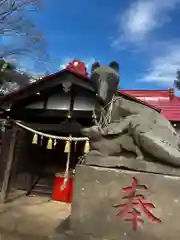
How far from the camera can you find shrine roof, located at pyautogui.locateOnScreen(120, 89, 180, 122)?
9484mm

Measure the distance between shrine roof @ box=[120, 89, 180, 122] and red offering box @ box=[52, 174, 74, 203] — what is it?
4.43m

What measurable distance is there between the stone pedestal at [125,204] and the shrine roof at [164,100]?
7.14 metres

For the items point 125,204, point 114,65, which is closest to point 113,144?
point 125,204

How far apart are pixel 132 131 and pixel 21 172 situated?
18.6 ft

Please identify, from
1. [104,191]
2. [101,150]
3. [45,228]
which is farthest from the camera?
[45,228]

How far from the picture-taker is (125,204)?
2.36 m

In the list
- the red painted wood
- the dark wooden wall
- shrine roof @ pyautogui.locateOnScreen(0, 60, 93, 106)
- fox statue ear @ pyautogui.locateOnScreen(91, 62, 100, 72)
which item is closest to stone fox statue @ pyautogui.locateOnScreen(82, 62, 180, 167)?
fox statue ear @ pyautogui.locateOnScreen(91, 62, 100, 72)

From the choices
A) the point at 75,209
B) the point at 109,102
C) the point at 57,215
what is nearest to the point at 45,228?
the point at 57,215

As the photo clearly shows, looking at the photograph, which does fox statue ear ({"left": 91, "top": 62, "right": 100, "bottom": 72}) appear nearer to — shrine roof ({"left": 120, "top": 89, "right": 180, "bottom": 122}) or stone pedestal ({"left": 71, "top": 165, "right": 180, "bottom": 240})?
stone pedestal ({"left": 71, "top": 165, "right": 180, "bottom": 240})

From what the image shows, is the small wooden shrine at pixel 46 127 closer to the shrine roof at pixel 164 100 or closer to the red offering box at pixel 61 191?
the red offering box at pixel 61 191

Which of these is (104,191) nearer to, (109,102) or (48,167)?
(109,102)

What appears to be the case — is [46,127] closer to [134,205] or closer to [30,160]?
[30,160]

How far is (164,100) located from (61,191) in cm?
655

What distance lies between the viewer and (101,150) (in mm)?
2564
